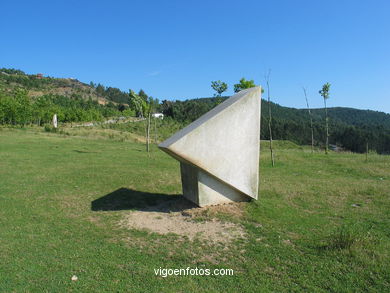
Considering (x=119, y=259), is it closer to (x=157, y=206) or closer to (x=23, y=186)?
(x=157, y=206)

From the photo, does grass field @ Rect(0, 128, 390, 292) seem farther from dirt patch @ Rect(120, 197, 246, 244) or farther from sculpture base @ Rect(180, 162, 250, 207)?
sculpture base @ Rect(180, 162, 250, 207)

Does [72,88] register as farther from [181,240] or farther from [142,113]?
[181,240]

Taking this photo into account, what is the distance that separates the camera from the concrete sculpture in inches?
303

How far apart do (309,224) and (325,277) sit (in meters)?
2.58

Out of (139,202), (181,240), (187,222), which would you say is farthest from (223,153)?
(139,202)

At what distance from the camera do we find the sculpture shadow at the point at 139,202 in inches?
356

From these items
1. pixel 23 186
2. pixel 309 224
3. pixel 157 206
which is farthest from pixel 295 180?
pixel 23 186

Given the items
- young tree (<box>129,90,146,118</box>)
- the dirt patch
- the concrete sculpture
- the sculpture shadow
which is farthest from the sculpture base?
young tree (<box>129,90,146,118</box>)

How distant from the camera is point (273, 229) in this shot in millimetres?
7113

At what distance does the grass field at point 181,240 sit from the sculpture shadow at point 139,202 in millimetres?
37

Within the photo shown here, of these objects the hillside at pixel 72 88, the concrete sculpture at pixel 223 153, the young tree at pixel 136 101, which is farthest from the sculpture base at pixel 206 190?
the hillside at pixel 72 88

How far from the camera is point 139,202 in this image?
987 cm

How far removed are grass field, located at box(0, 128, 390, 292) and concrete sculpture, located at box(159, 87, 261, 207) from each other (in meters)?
0.68

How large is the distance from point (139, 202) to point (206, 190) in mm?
2749
